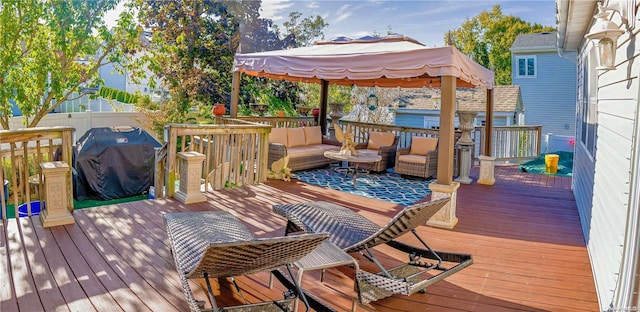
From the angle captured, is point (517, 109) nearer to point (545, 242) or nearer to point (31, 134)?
point (545, 242)

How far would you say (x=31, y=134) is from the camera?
4.54 m

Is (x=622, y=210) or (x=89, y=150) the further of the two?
(x=89, y=150)

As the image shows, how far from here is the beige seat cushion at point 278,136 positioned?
866 centimetres

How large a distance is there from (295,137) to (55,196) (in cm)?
523

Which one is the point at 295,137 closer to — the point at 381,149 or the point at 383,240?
the point at 381,149

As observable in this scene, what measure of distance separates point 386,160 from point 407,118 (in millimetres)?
10661

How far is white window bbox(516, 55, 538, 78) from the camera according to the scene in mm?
19875

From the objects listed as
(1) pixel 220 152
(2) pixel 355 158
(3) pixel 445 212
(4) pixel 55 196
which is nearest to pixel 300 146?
(2) pixel 355 158

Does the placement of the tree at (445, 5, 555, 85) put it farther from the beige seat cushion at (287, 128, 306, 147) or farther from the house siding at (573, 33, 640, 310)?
the house siding at (573, 33, 640, 310)

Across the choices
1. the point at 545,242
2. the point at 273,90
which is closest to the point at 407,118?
the point at 273,90

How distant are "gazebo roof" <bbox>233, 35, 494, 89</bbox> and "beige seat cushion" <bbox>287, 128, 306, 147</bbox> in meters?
1.39

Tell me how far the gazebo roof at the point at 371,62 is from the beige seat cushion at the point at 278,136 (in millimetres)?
1193

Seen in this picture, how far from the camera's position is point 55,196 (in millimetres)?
4523

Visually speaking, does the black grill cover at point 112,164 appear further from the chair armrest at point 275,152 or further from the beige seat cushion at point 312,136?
the beige seat cushion at point 312,136
